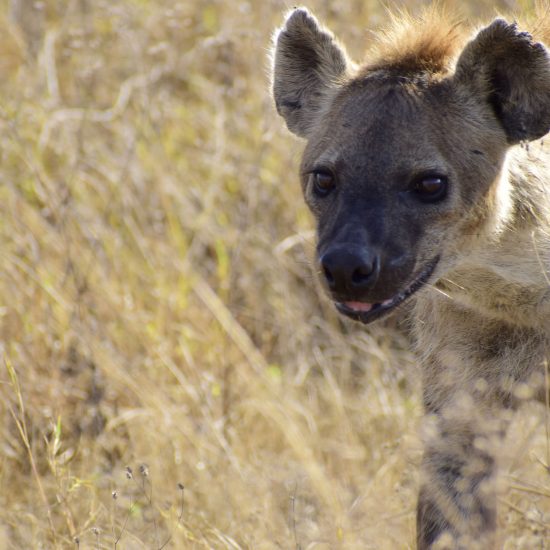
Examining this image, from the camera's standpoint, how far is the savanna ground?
3.43 meters

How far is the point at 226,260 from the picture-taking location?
195 inches

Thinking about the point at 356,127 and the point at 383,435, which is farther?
the point at 383,435

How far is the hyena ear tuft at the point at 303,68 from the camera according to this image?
11.1ft

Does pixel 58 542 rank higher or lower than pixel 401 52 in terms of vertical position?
lower

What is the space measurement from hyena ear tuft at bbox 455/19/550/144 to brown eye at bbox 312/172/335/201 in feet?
1.55

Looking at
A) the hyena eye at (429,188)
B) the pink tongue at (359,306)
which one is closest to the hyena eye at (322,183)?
the hyena eye at (429,188)

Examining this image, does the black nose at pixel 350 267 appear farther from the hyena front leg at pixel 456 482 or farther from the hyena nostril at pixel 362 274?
the hyena front leg at pixel 456 482

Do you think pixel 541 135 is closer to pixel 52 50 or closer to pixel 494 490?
pixel 494 490

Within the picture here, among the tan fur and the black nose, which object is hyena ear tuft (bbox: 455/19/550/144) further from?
the black nose

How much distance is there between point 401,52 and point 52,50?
292 cm

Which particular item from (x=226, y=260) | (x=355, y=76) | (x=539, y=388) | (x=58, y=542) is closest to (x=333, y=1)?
(x=226, y=260)

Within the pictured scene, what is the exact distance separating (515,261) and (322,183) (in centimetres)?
59

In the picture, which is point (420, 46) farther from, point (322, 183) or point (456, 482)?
point (456, 482)

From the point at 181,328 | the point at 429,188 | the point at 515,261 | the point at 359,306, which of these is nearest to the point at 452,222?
the point at 429,188
